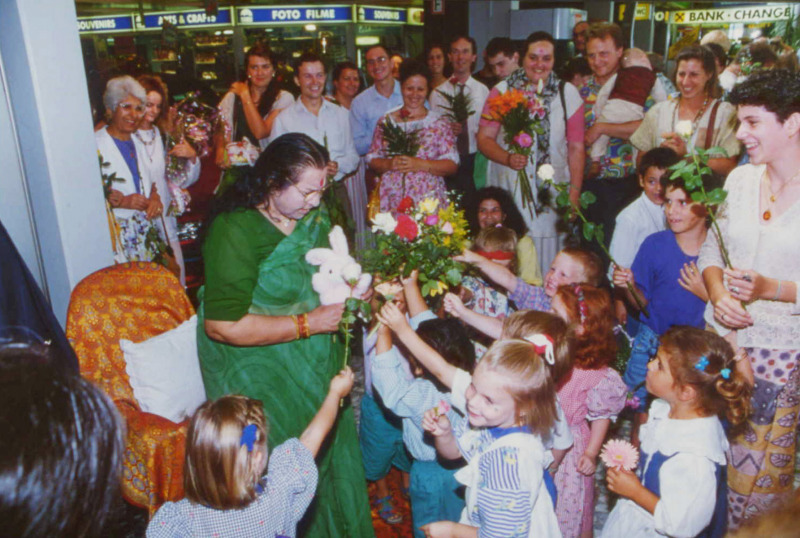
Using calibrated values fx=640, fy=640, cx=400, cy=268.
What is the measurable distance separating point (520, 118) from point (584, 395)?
232cm

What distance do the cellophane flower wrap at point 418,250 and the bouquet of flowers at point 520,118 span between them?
6.87 feet

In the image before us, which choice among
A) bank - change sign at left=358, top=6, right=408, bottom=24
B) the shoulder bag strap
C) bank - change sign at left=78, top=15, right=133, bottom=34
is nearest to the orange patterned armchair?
the shoulder bag strap

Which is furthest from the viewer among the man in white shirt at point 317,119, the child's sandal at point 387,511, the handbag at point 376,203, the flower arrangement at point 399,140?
the man in white shirt at point 317,119

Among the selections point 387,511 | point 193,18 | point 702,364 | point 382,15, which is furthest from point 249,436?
point 382,15

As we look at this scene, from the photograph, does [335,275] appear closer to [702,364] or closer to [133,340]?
[133,340]

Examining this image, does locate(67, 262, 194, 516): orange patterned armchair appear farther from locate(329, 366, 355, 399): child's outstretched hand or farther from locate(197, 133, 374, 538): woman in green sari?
locate(329, 366, 355, 399): child's outstretched hand

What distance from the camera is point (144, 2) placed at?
41.3ft

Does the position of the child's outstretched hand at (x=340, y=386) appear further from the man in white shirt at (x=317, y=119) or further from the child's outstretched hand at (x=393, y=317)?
the man in white shirt at (x=317, y=119)

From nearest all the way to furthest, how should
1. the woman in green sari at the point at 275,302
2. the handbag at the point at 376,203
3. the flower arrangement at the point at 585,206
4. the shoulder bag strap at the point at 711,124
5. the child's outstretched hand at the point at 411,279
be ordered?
the woman in green sari at the point at 275,302 < the child's outstretched hand at the point at 411,279 < the flower arrangement at the point at 585,206 < the shoulder bag strap at the point at 711,124 < the handbag at the point at 376,203

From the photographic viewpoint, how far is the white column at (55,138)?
2.87 meters

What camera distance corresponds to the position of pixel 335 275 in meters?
2.36

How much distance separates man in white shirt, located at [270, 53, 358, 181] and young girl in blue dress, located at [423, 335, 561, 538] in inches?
137

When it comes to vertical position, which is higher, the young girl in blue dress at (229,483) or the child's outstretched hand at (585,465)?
the young girl in blue dress at (229,483)

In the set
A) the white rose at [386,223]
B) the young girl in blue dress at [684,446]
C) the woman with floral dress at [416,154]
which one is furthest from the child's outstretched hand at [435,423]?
the woman with floral dress at [416,154]
